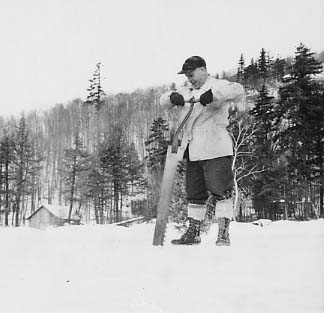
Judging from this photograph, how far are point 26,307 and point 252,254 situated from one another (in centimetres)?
159

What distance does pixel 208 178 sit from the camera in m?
3.48

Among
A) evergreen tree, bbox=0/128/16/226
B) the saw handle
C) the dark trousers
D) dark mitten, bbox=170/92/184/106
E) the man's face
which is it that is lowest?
the dark trousers

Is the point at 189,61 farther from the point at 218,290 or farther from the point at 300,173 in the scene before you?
the point at 300,173

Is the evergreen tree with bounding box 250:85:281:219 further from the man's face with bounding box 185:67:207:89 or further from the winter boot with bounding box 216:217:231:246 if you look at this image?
the winter boot with bounding box 216:217:231:246

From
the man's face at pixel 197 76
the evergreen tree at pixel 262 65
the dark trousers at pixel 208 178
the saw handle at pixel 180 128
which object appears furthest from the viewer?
the evergreen tree at pixel 262 65

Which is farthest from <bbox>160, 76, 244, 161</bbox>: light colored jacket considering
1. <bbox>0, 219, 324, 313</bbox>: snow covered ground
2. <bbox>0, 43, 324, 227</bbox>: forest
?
<bbox>0, 43, 324, 227</bbox>: forest

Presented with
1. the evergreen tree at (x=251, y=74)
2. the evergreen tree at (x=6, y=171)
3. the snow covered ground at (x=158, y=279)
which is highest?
the evergreen tree at (x=251, y=74)

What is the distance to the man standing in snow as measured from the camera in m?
3.42

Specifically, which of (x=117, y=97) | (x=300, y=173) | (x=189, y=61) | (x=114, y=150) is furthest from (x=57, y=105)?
(x=189, y=61)

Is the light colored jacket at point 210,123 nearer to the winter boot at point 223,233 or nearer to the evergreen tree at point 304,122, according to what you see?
the winter boot at point 223,233

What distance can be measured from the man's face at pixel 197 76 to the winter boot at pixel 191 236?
3.90 ft

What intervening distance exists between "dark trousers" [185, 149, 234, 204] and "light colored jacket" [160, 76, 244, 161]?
0.07 m

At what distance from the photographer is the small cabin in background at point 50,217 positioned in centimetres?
3834

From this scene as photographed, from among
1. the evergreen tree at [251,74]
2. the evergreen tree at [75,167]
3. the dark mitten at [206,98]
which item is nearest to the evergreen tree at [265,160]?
the evergreen tree at [251,74]
